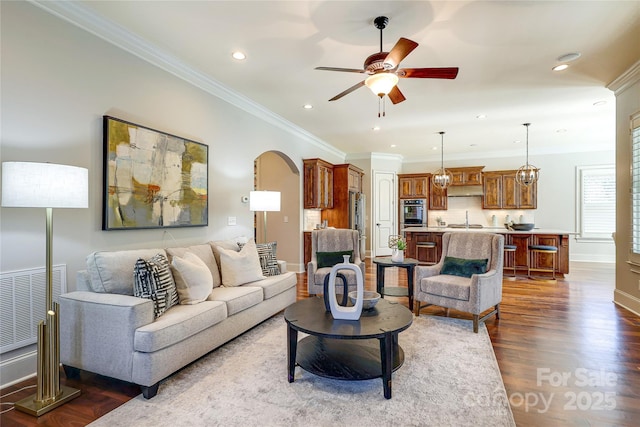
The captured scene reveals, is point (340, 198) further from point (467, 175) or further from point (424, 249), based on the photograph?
point (467, 175)

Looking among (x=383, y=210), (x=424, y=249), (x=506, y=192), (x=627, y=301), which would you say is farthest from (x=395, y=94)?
(x=506, y=192)

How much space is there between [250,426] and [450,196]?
331 inches

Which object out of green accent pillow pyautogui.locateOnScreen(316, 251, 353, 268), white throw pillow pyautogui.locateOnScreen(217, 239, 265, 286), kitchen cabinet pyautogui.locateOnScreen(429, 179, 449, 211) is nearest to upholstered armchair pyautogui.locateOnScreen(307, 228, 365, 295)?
green accent pillow pyautogui.locateOnScreen(316, 251, 353, 268)

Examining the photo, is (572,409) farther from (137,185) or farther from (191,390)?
(137,185)

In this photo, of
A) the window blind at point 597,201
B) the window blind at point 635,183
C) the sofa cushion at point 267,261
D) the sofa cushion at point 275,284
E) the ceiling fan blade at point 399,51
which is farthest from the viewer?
the window blind at point 597,201

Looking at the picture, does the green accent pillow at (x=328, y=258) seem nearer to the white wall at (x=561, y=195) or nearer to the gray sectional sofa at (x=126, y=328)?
the gray sectional sofa at (x=126, y=328)

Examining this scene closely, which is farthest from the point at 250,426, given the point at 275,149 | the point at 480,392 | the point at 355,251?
the point at 275,149

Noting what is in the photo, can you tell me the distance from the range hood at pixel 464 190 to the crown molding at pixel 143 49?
19.1 ft

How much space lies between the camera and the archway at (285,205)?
6.67 metres

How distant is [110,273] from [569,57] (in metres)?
4.85

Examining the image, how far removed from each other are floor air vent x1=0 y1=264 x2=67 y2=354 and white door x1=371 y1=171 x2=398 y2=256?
7496mm

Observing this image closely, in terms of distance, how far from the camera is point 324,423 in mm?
1926

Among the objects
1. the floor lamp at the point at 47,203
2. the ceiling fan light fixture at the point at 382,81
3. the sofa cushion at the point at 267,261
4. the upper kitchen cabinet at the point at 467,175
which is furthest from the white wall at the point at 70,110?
the upper kitchen cabinet at the point at 467,175

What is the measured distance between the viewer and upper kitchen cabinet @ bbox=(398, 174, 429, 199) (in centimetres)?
920
